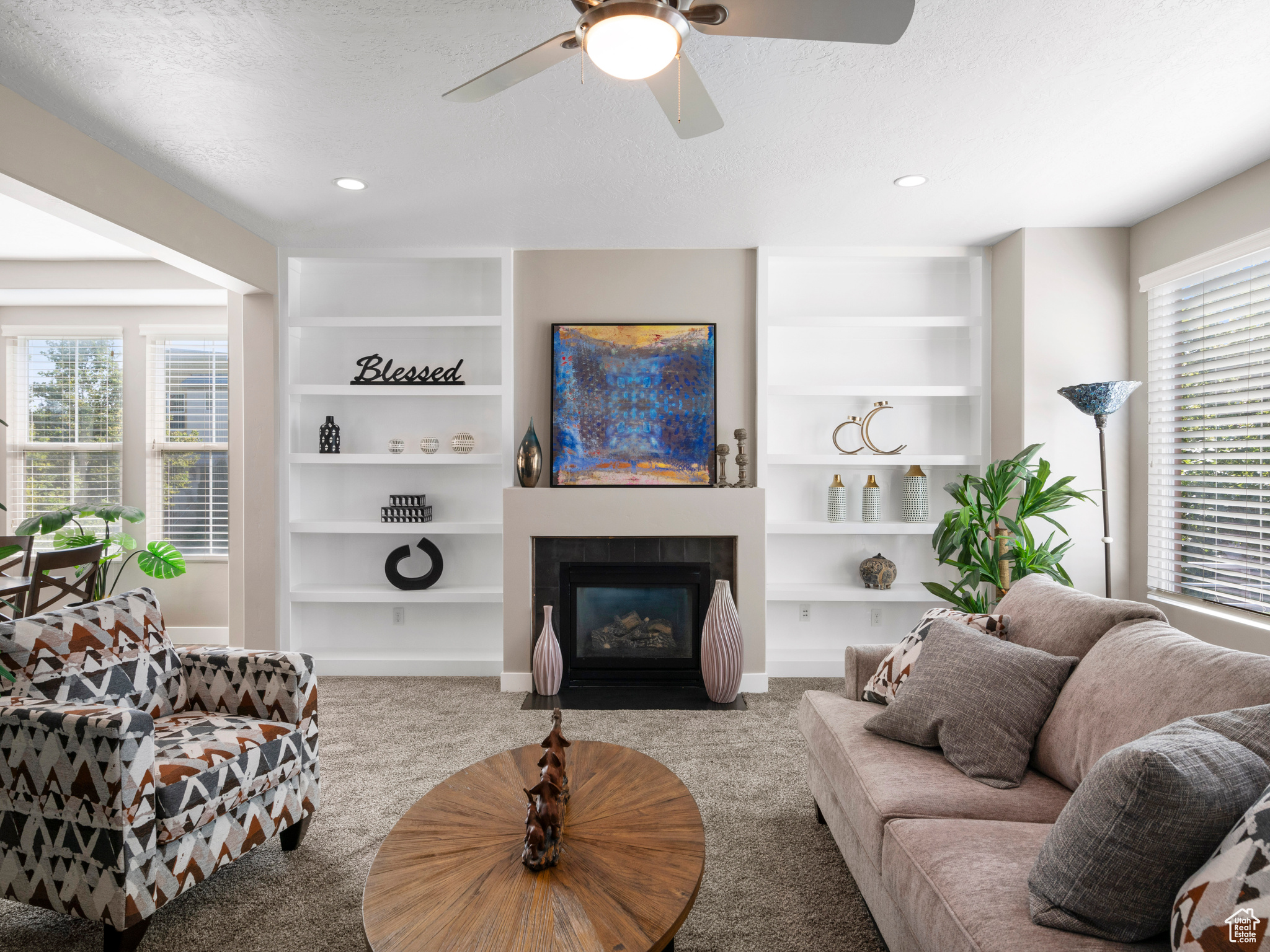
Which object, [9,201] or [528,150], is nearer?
[528,150]

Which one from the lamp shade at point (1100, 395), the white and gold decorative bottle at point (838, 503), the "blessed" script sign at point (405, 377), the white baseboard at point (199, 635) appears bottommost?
the white baseboard at point (199, 635)

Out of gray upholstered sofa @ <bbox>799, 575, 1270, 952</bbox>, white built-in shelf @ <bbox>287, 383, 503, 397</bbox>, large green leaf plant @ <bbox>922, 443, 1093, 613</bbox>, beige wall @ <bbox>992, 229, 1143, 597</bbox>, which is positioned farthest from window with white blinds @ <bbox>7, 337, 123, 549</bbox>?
beige wall @ <bbox>992, 229, 1143, 597</bbox>

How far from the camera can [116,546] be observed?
4797 mm

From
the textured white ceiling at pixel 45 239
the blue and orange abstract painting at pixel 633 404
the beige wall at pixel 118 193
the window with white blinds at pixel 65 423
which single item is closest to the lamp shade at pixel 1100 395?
the blue and orange abstract painting at pixel 633 404

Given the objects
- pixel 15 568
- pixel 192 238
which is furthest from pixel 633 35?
pixel 15 568

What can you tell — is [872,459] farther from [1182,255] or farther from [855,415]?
[1182,255]

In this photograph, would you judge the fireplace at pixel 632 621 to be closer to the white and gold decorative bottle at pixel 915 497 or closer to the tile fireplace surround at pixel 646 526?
the tile fireplace surround at pixel 646 526

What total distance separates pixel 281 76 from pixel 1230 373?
4073mm

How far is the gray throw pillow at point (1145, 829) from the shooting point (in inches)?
43.5

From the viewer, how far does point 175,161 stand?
2990 mm

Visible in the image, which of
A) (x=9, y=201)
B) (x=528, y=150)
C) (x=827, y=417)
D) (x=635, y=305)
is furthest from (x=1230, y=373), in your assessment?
(x=9, y=201)

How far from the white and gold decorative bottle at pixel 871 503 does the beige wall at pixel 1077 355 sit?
0.85 meters

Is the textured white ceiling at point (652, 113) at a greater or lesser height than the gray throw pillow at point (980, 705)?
greater

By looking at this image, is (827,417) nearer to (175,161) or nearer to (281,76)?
(281,76)
